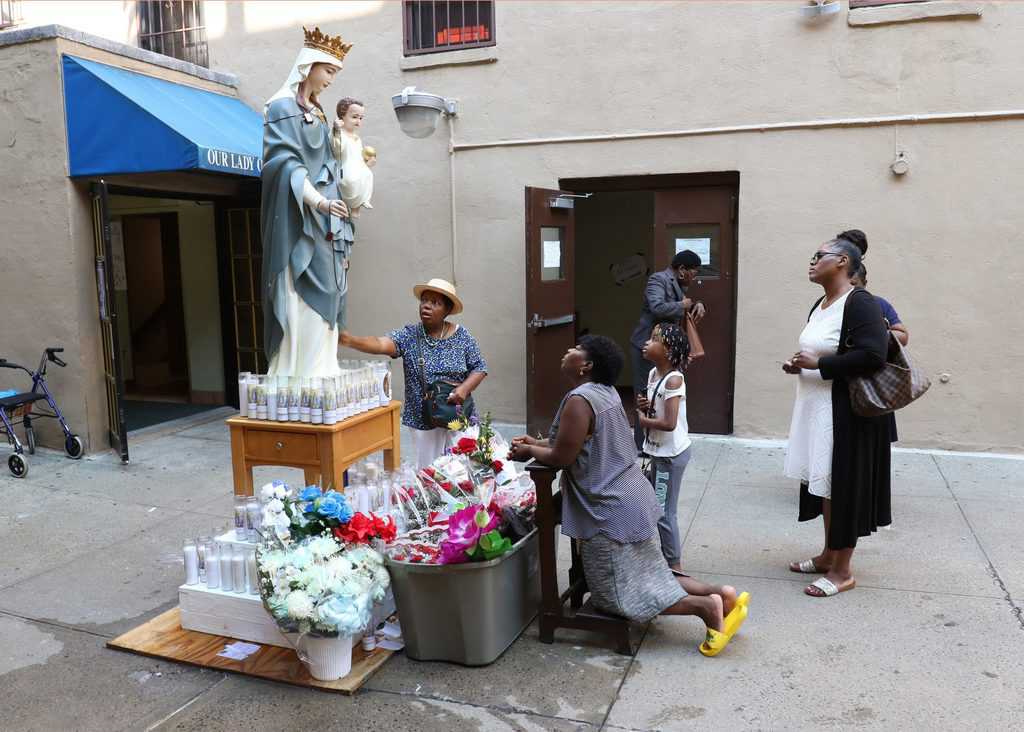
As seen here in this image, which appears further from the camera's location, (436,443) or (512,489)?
(436,443)

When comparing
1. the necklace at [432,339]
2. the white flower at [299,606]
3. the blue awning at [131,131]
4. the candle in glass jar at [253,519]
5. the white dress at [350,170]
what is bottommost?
the white flower at [299,606]

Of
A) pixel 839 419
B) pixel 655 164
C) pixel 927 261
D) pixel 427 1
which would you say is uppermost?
pixel 427 1

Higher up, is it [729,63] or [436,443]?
[729,63]

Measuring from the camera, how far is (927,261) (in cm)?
686

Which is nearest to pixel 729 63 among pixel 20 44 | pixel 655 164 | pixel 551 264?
pixel 655 164

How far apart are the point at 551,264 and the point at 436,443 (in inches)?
124

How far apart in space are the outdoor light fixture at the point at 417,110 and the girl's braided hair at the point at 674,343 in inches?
168

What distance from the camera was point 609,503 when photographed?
139 inches

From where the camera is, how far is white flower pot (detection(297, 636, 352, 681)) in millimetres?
3408

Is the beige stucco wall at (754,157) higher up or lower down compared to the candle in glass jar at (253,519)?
higher up

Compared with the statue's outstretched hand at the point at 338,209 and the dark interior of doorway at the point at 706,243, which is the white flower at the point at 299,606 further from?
the dark interior of doorway at the point at 706,243

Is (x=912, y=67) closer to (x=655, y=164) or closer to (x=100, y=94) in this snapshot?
(x=655, y=164)

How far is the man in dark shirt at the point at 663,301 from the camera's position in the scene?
652cm

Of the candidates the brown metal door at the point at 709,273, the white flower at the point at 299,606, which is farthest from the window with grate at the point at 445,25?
the white flower at the point at 299,606
